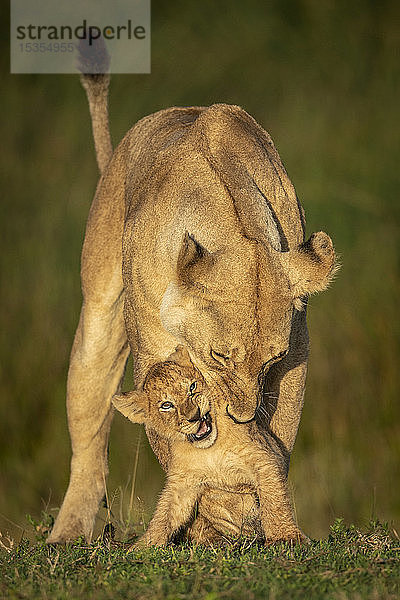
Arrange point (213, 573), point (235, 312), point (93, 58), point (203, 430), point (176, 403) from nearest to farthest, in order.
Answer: point (213, 573) → point (235, 312) → point (176, 403) → point (203, 430) → point (93, 58)

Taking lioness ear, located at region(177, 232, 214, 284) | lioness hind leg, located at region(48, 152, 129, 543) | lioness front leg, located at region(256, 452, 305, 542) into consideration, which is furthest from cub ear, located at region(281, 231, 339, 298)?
lioness hind leg, located at region(48, 152, 129, 543)

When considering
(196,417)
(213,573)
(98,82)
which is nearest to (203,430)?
(196,417)

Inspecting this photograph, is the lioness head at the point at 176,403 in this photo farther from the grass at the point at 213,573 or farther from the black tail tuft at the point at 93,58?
the black tail tuft at the point at 93,58

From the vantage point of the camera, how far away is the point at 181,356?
4953 mm

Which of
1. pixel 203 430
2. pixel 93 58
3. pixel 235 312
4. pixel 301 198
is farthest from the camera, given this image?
pixel 301 198

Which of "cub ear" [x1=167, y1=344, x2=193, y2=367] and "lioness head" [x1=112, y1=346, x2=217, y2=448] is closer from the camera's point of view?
"lioness head" [x1=112, y1=346, x2=217, y2=448]

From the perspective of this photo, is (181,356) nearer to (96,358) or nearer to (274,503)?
(274,503)

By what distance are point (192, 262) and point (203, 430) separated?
2.41ft

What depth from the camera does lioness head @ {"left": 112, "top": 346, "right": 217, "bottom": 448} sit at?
15.8 feet

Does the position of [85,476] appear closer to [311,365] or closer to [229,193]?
[229,193]

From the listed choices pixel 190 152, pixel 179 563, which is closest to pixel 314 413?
pixel 190 152

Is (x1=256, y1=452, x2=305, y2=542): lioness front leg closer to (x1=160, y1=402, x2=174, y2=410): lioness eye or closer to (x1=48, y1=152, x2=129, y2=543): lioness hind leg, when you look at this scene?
(x1=160, y1=402, x2=174, y2=410): lioness eye

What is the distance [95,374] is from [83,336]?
23cm

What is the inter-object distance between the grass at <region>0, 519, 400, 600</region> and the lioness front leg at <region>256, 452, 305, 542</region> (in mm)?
131
